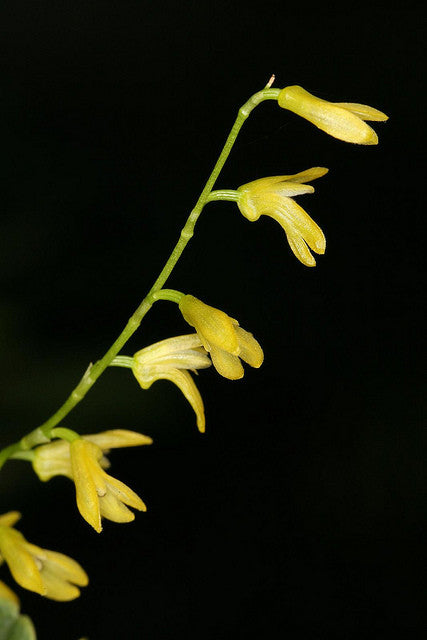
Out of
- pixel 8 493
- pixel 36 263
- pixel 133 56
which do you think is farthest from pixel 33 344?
pixel 133 56

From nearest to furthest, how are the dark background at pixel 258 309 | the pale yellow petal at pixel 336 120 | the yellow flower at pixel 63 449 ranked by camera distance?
the pale yellow petal at pixel 336 120 → the yellow flower at pixel 63 449 → the dark background at pixel 258 309

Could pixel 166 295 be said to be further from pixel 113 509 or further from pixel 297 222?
pixel 113 509

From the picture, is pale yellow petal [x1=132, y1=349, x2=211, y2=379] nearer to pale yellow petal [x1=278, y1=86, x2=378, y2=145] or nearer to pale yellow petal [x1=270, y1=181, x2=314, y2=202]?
pale yellow petal [x1=270, y1=181, x2=314, y2=202]

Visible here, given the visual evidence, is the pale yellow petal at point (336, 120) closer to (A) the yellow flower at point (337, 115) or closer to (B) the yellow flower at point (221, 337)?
(A) the yellow flower at point (337, 115)

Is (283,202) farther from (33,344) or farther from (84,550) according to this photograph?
(84,550)

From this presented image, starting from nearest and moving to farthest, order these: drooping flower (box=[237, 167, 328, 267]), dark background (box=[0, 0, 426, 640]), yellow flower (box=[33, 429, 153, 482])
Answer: drooping flower (box=[237, 167, 328, 267]) → yellow flower (box=[33, 429, 153, 482]) → dark background (box=[0, 0, 426, 640])

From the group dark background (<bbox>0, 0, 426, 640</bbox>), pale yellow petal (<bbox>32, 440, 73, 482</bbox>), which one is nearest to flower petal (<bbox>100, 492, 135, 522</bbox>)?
pale yellow petal (<bbox>32, 440, 73, 482</bbox>)

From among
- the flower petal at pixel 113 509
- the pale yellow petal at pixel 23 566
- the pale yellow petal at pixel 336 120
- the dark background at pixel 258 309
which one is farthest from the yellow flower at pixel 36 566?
the dark background at pixel 258 309

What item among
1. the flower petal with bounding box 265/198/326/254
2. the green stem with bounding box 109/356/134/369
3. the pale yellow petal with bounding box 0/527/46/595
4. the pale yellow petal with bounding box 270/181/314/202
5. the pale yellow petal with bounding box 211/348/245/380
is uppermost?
the pale yellow petal with bounding box 270/181/314/202
